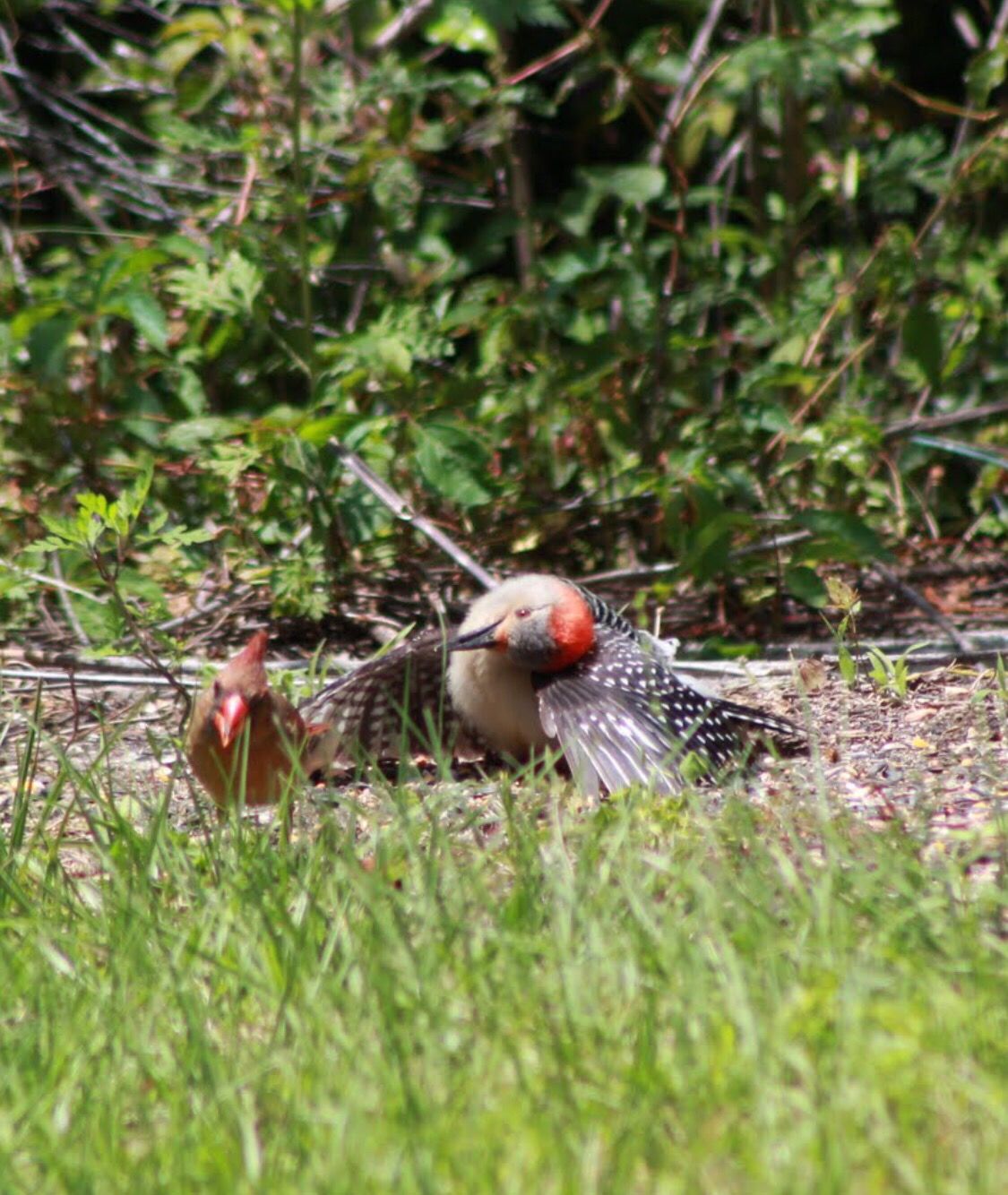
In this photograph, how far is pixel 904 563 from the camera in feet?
22.5

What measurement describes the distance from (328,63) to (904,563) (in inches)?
128

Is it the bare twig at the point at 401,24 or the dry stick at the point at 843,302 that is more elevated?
the bare twig at the point at 401,24

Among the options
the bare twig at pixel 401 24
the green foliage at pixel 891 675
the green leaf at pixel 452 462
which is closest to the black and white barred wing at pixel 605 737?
the green foliage at pixel 891 675

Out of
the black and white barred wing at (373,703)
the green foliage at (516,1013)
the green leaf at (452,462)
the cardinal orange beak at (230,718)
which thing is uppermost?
the green foliage at (516,1013)

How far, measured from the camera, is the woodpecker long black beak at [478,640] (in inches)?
187

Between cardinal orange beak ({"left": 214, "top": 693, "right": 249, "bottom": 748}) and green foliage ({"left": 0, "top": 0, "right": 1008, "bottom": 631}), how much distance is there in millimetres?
1179

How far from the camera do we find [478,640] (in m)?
4.76

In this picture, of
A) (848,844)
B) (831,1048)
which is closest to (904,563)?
(848,844)

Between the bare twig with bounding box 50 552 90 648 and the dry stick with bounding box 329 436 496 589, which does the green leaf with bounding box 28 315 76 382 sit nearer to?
the bare twig with bounding box 50 552 90 648

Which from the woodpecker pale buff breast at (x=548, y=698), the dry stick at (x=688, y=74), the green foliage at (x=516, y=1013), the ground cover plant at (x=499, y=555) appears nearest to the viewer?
the green foliage at (x=516, y=1013)

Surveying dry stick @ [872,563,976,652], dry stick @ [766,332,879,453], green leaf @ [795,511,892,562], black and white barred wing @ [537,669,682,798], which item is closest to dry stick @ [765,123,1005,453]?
dry stick @ [766,332,879,453]

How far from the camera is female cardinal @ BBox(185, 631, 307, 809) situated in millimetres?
4199

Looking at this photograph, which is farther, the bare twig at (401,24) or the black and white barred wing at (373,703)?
the bare twig at (401,24)

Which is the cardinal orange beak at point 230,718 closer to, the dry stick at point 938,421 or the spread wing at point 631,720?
the spread wing at point 631,720
